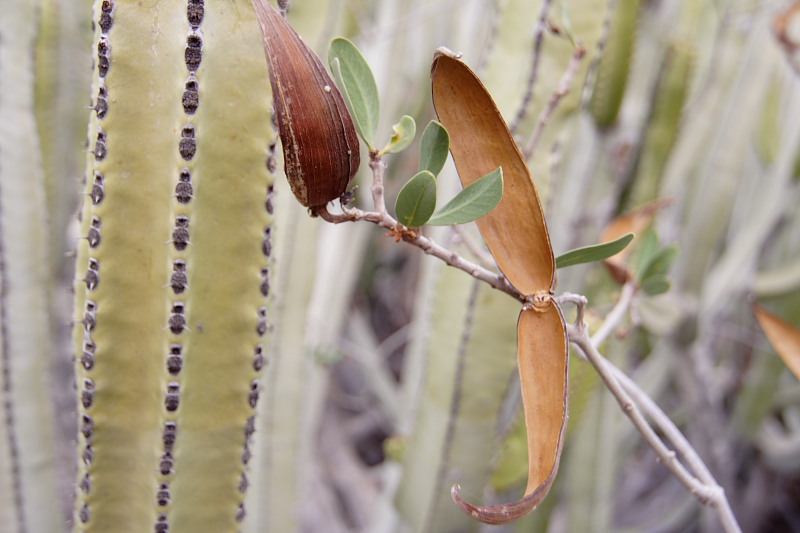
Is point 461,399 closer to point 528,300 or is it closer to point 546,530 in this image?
point 546,530

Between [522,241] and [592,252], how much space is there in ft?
0.20

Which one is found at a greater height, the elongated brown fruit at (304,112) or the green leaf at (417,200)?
the elongated brown fruit at (304,112)

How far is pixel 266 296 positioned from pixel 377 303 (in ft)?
5.60

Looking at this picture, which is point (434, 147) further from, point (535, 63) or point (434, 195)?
point (535, 63)

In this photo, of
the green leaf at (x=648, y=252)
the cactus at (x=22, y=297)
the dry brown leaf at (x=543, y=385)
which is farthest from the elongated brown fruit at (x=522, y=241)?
the cactus at (x=22, y=297)

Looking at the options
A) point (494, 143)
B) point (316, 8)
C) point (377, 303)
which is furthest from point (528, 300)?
point (377, 303)

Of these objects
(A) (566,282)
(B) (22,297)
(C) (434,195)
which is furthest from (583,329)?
(B) (22,297)

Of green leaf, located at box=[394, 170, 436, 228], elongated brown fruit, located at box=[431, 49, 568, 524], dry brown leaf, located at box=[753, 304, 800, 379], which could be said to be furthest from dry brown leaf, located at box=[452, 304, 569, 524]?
dry brown leaf, located at box=[753, 304, 800, 379]

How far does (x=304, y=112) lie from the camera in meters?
0.41

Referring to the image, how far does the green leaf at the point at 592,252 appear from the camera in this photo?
1.62 ft

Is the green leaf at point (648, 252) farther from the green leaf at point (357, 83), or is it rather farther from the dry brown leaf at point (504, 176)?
the green leaf at point (357, 83)

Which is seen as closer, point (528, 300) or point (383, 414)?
point (528, 300)

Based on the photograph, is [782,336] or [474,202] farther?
[782,336]

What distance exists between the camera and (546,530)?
1.06 meters
